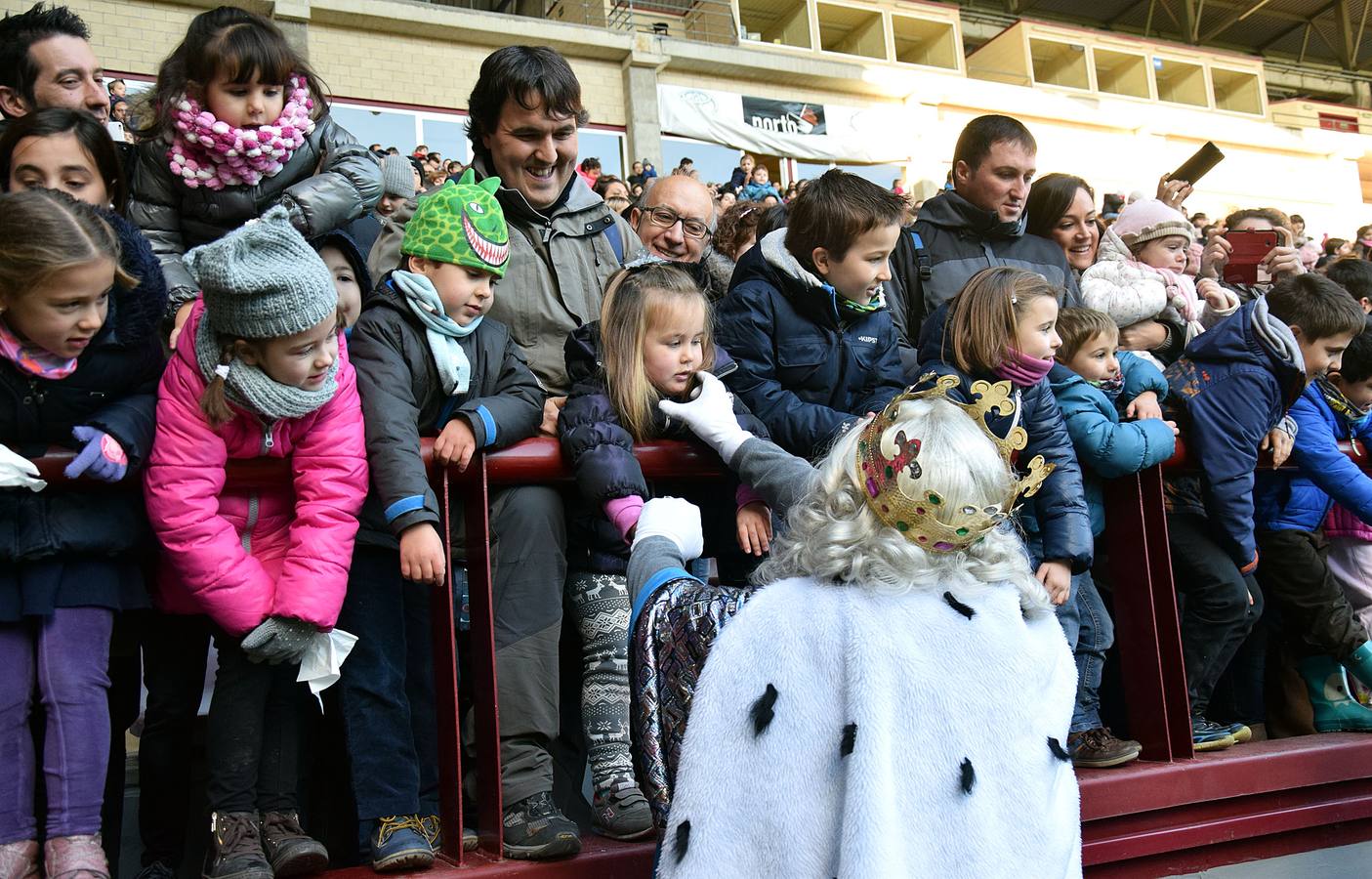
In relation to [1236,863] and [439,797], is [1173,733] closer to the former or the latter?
[1236,863]

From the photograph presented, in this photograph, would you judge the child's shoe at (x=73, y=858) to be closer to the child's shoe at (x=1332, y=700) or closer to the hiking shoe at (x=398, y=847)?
the hiking shoe at (x=398, y=847)

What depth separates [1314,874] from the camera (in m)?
3.54

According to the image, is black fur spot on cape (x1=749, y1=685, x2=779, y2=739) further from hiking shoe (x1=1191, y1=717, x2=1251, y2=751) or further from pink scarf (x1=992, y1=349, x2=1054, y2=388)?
hiking shoe (x1=1191, y1=717, x2=1251, y2=751)

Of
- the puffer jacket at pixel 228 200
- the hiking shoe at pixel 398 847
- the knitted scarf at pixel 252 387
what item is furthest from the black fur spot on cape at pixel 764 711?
the puffer jacket at pixel 228 200

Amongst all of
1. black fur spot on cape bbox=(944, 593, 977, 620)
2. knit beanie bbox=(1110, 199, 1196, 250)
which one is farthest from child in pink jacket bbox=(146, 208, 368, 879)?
knit beanie bbox=(1110, 199, 1196, 250)

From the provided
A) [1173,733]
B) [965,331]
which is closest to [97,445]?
[965,331]

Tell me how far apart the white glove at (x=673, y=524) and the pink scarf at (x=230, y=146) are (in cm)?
173

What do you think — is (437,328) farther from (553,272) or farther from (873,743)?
(873,743)

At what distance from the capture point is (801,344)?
371 cm

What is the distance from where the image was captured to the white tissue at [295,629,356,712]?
8.55 feet

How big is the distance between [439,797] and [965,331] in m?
Answer: 2.14

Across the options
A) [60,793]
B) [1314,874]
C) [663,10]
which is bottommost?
[1314,874]

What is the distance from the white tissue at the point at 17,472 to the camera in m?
2.32

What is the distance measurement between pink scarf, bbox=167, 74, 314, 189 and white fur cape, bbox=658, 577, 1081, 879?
215cm
